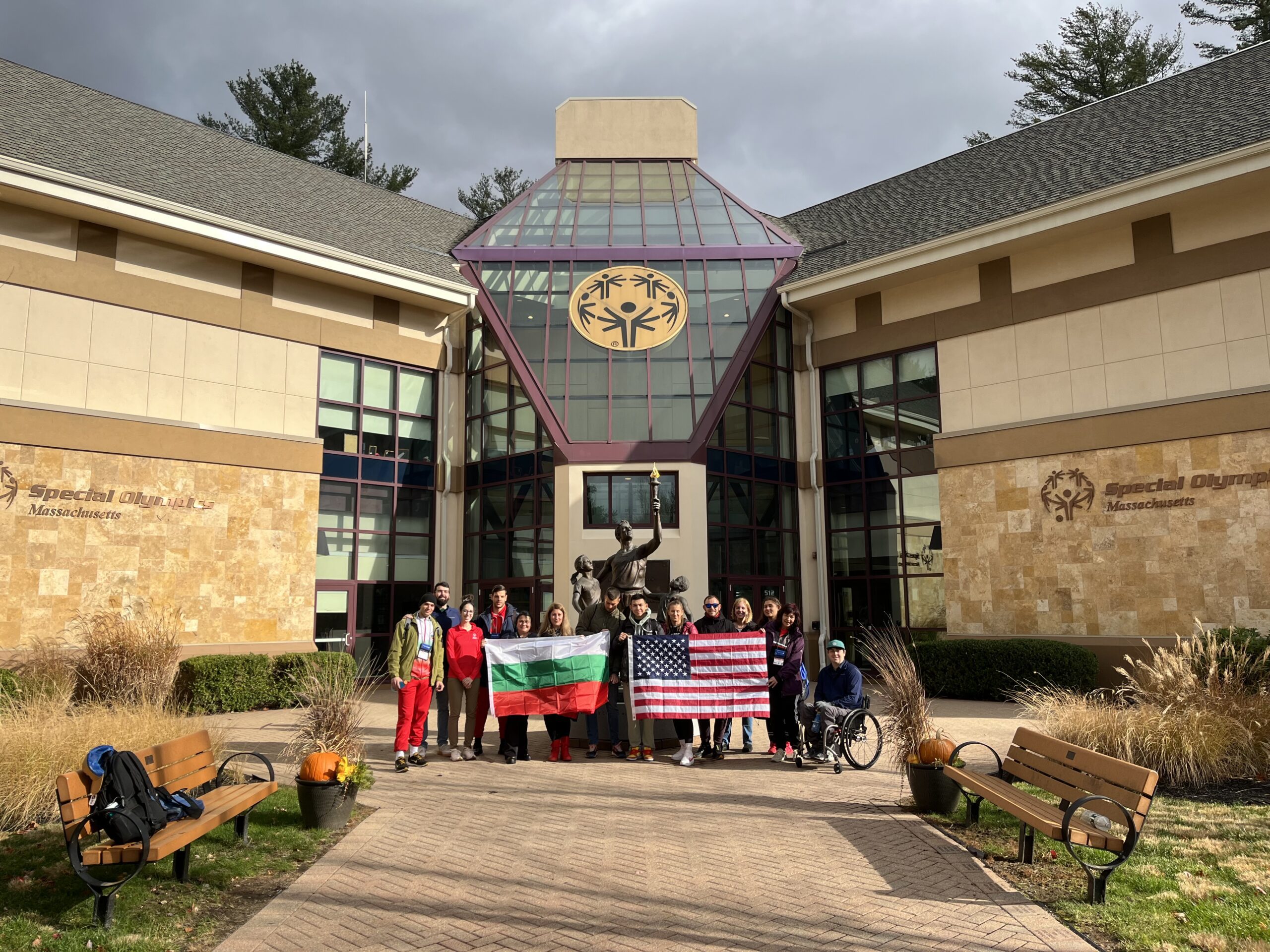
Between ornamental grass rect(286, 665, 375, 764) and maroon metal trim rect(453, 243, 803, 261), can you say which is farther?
maroon metal trim rect(453, 243, 803, 261)

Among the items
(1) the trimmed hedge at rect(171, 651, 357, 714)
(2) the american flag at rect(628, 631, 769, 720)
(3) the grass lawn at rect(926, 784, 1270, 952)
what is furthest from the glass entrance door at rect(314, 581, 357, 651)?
(3) the grass lawn at rect(926, 784, 1270, 952)

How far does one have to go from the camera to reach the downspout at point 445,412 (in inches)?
907

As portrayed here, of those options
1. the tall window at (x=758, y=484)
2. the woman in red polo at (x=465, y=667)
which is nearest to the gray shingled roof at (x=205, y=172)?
the tall window at (x=758, y=484)

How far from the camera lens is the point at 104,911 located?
522 cm

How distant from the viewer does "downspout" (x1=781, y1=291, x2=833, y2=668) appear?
22750mm

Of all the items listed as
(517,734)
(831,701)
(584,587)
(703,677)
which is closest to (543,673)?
(517,734)

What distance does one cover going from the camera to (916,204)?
24328 millimetres

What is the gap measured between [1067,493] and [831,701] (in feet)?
35.2

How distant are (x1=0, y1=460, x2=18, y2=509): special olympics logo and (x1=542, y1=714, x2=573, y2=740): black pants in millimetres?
11442

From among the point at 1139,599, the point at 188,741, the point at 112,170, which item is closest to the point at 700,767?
the point at 188,741

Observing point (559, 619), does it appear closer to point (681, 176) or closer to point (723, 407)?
point (723, 407)

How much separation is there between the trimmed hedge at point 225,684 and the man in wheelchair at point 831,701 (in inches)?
397

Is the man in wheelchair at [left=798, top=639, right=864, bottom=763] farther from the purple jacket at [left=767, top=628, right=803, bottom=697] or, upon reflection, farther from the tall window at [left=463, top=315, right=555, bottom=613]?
the tall window at [left=463, top=315, right=555, bottom=613]

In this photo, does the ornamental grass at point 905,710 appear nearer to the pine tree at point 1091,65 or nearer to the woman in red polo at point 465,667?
the woman in red polo at point 465,667
